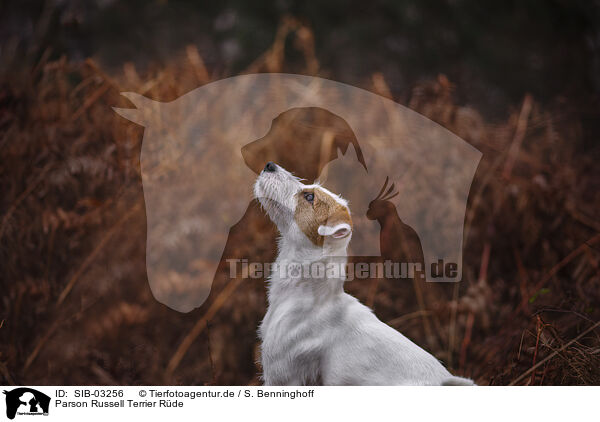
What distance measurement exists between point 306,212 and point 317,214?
2.0 inches

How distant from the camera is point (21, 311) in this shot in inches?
117

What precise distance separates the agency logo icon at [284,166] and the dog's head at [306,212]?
142 mm

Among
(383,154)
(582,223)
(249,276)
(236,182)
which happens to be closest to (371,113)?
(383,154)

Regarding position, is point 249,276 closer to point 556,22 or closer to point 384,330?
point 384,330

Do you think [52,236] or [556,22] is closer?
[52,236]

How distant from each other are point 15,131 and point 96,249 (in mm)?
740

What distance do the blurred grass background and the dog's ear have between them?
1.13 ft

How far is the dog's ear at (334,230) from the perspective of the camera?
2586 mm
